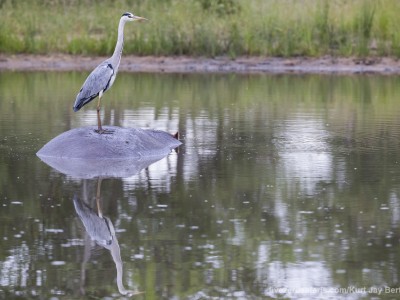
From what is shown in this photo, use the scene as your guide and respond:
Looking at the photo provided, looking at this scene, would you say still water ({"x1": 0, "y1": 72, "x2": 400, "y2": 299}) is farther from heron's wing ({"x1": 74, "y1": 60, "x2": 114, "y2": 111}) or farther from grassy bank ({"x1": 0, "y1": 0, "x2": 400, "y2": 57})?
grassy bank ({"x1": 0, "y1": 0, "x2": 400, "y2": 57})

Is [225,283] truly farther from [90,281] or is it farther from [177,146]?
[177,146]

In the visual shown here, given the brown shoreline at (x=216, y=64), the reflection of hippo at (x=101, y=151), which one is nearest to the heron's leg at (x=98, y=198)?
the reflection of hippo at (x=101, y=151)

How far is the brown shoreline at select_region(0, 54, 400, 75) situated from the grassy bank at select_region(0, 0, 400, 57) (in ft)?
0.80

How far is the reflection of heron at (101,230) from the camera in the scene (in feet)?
24.4

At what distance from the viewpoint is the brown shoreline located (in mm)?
23594

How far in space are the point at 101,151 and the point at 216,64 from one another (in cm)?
1219

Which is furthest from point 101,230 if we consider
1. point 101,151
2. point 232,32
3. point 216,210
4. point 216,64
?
point 232,32

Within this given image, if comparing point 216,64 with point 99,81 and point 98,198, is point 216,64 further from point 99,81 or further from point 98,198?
point 98,198

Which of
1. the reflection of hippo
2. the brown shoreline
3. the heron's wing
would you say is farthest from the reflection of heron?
the brown shoreline

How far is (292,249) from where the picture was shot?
8.02 meters

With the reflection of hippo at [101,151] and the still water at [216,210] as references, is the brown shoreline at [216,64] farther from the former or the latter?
the reflection of hippo at [101,151]

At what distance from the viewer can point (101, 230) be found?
8.69 metres

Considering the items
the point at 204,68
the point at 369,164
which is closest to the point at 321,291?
the point at 369,164

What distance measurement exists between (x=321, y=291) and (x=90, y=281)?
147 cm
